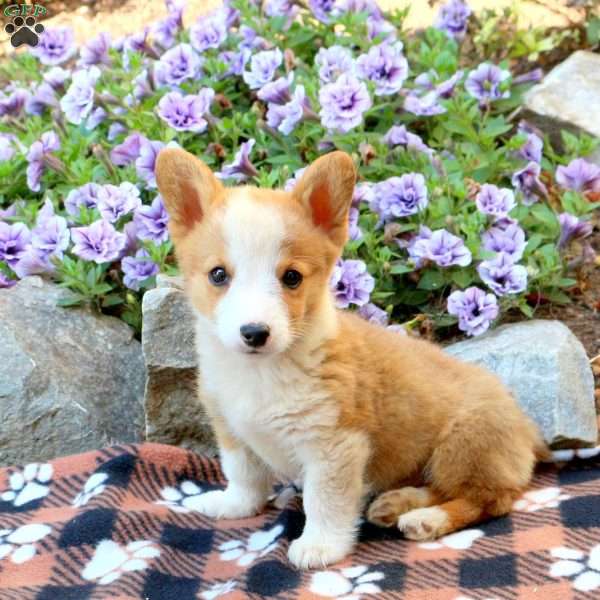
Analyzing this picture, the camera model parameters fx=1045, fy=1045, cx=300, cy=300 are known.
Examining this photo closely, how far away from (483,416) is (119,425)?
1746mm

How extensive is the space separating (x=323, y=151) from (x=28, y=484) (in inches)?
89.6

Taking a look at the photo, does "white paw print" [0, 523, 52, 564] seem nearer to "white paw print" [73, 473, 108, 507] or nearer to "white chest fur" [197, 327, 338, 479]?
"white paw print" [73, 473, 108, 507]

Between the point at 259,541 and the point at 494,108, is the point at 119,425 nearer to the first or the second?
the point at 259,541

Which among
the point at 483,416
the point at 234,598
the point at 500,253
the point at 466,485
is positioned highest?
the point at 500,253

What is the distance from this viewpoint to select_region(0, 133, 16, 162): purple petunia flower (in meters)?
5.75

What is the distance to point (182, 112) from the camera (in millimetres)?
5383

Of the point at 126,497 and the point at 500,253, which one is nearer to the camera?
the point at 126,497

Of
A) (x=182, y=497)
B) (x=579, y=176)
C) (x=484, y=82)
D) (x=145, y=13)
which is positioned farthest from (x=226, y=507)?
(x=145, y=13)

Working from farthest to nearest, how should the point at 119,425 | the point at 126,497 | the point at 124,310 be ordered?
the point at 124,310 < the point at 119,425 < the point at 126,497

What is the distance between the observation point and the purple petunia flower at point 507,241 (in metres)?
4.85

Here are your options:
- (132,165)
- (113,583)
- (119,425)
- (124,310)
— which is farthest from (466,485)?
(132,165)

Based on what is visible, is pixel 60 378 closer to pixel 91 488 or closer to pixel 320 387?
pixel 91 488

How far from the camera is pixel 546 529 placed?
140 inches

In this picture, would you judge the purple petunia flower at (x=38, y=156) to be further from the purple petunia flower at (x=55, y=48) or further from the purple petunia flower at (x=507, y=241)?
the purple petunia flower at (x=507, y=241)
